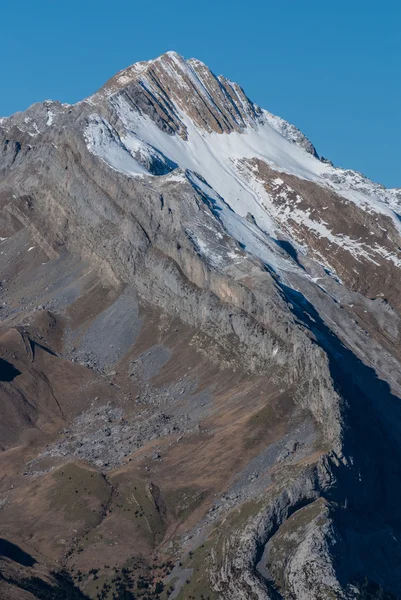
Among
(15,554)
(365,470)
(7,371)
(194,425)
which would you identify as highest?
(365,470)

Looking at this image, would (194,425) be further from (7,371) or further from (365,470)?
(7,371)

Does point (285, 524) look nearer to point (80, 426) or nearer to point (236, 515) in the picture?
point (236, 515)

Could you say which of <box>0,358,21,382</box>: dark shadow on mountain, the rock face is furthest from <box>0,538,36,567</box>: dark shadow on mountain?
<box>0,358,21,382</box>: dark shadow on mountain

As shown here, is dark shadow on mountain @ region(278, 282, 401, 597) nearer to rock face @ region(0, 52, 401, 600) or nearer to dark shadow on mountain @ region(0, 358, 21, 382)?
rock face @ region(0, 52, 401, 600)

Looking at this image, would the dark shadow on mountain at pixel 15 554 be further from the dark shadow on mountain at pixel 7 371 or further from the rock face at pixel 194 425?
the dark shadow on mountain at pixel 7 371

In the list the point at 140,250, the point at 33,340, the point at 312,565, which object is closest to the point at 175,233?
the point at 140,250

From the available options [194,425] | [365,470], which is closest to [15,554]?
[194,425]
